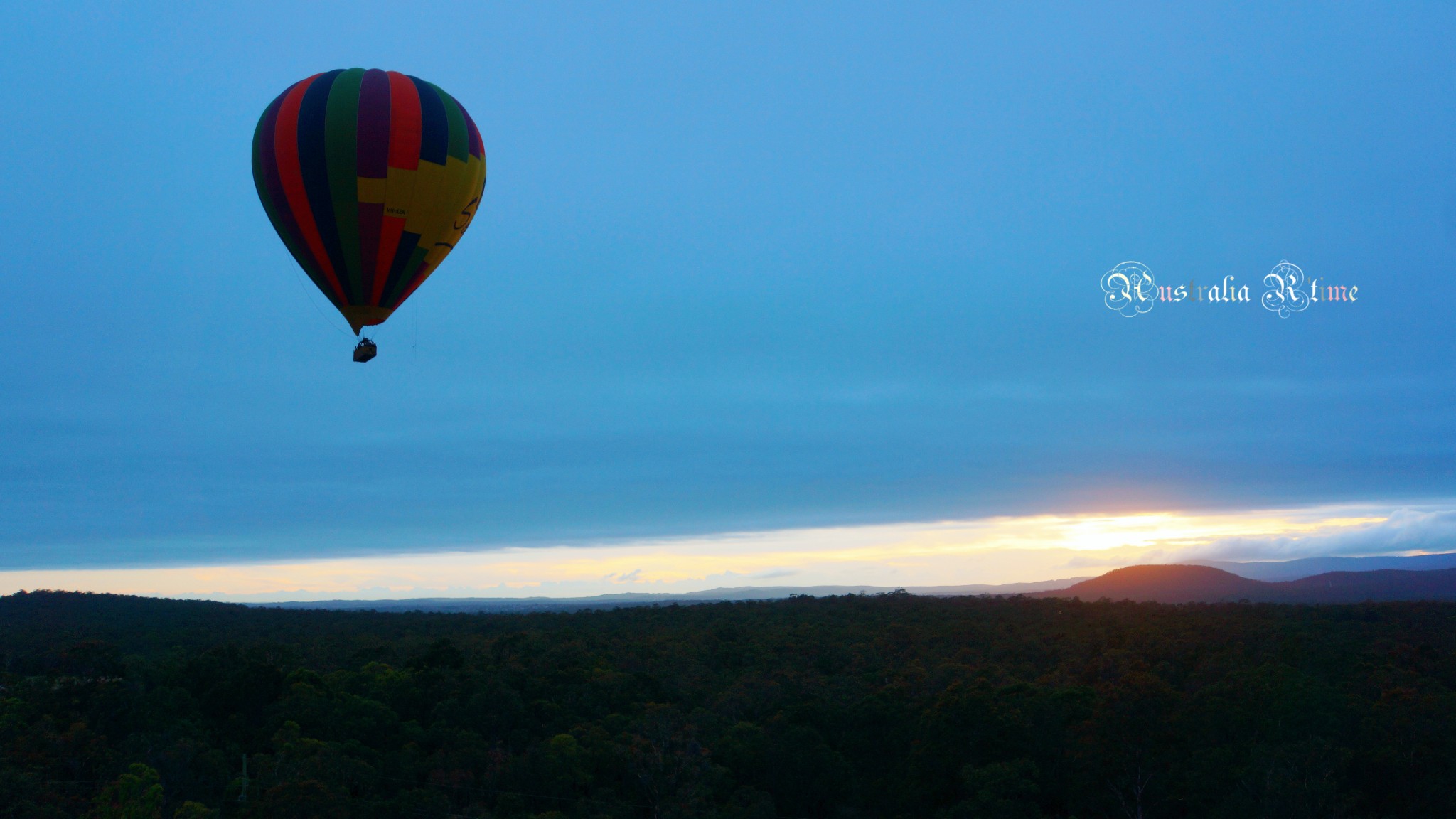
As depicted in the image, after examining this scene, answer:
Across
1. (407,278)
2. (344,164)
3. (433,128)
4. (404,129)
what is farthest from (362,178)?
(407,278)

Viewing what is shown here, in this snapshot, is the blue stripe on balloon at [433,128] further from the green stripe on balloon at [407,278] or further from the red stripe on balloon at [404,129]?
the green stripe on balloon at [407,278]

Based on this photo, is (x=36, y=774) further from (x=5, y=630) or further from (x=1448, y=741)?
(x=5, y=630)

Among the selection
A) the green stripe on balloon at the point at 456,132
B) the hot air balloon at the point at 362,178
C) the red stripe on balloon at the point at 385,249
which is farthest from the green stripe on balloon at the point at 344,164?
the green stripe on balloon at the point at 456,132

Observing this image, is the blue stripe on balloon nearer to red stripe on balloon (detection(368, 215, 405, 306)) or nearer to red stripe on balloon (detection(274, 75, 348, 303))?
red stripe on balloon (detection(368, 215, 405, 306))

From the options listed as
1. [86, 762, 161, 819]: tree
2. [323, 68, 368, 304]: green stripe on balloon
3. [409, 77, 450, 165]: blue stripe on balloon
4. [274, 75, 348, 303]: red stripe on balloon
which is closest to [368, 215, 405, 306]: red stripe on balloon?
[323, 68, 368, 304]: green stripe on balloon

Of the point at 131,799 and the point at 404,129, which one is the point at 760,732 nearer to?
the point at 131,799

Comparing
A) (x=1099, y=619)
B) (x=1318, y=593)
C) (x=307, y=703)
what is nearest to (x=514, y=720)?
(x=307, y=703)
